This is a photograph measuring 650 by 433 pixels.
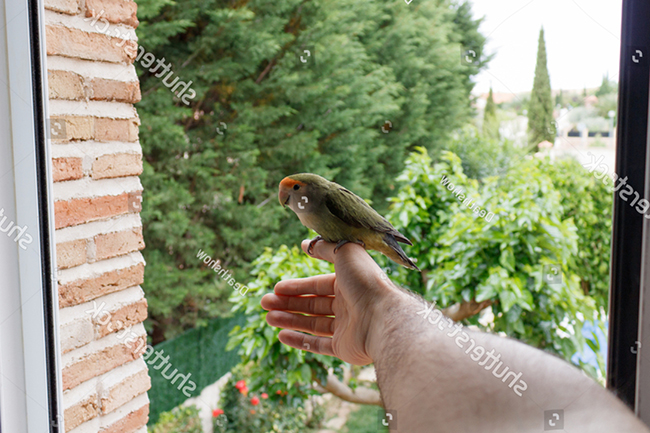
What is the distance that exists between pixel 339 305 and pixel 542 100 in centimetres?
68

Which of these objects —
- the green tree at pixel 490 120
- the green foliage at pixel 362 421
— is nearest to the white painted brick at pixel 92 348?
the green tree at pixel 490 120

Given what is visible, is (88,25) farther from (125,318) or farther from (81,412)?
(81,412)

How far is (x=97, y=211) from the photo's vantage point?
821mm

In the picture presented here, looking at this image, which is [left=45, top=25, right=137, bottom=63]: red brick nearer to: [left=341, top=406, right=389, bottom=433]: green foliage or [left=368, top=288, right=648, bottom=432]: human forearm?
[left=368, top=288, right=648, bottom=432]: human forearm

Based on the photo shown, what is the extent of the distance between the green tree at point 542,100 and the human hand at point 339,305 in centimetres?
63

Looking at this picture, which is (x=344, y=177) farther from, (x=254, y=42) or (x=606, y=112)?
(x=606, y=112)

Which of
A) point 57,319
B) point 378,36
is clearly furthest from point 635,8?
point 378,36

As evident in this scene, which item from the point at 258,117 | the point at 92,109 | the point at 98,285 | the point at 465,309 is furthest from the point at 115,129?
the point at 258,117

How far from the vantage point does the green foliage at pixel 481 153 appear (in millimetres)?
1533

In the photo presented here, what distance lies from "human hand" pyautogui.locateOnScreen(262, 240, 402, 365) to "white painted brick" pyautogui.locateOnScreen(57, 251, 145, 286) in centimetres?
28

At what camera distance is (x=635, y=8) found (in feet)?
1.79

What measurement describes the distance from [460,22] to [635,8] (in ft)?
4.02

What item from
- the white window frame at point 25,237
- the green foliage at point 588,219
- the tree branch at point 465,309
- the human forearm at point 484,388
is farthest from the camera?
the tree branch at point 465,309

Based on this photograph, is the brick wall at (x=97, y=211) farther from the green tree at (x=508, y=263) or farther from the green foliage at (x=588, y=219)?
the green foliage at (x=588, y=219)
